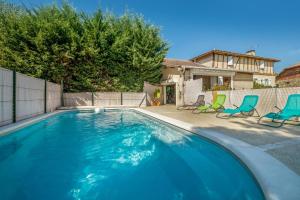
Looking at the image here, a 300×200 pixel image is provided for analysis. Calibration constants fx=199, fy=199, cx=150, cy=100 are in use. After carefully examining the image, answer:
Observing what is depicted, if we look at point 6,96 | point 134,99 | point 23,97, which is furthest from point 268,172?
point 134,99

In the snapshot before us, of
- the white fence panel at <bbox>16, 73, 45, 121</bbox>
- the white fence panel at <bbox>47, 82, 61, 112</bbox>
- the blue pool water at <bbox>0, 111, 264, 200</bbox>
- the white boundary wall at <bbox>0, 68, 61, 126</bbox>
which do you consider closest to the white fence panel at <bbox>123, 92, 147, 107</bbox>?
the white fence panel at <bbox>47, 82, 61, 112</bbox>

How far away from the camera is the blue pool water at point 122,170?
324 cm

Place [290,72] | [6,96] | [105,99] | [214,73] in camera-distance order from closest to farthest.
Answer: [6,96] → [105,99] → [214,73] → [290,72]

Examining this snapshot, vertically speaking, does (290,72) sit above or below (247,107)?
above

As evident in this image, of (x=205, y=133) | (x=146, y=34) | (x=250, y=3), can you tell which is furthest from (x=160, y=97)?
(x=205, y=133)

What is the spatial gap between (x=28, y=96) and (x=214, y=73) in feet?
58.4

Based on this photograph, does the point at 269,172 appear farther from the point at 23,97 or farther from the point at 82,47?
the point at 82,47

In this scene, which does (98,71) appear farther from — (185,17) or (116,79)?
(185,17)

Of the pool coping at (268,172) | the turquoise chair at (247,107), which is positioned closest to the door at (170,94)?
the turquoise chair at (247,107)

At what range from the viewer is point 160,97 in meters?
22.1

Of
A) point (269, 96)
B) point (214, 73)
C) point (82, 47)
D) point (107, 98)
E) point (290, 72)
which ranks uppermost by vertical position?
point (290, 72)

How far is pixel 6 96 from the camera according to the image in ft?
26.9

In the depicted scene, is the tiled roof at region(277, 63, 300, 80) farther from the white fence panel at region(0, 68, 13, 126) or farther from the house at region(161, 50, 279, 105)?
the white fence panel at region(0, 68, 13, 126)

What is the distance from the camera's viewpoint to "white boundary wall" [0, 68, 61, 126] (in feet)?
26.3
